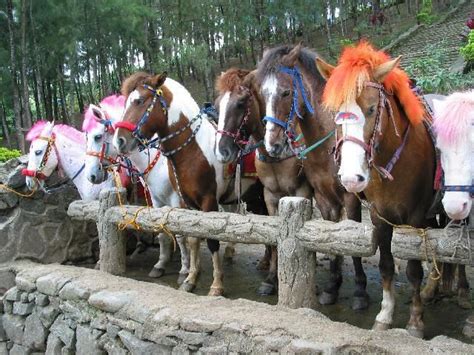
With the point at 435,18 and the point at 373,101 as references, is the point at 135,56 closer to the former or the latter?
the point at 435,18

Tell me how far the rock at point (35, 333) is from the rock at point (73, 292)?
553 mm

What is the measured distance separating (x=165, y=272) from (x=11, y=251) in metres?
1.87

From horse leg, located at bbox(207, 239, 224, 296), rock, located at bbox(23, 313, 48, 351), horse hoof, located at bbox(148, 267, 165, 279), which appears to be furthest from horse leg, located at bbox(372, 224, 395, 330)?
rock, located at bbox(23, 313, 48, 351)

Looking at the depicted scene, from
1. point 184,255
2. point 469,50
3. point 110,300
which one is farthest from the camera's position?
point 469,50

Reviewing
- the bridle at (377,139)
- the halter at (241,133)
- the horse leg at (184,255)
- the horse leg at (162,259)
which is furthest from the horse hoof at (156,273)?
the bridle at (377,139)

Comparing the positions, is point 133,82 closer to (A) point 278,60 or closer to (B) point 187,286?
(A) point 278,60

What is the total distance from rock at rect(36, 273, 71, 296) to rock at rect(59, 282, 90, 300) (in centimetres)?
10

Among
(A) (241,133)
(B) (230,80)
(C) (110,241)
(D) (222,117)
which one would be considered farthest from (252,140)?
(C) (110,241)

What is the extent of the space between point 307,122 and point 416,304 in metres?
1.72

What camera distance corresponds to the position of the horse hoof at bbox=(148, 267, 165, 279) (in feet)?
18.5

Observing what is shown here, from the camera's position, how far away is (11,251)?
19.2 ft

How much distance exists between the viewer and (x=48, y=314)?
4941mm

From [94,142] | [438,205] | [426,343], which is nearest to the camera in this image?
[426,343]

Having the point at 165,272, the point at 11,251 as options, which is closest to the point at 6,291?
the point at 11,251
